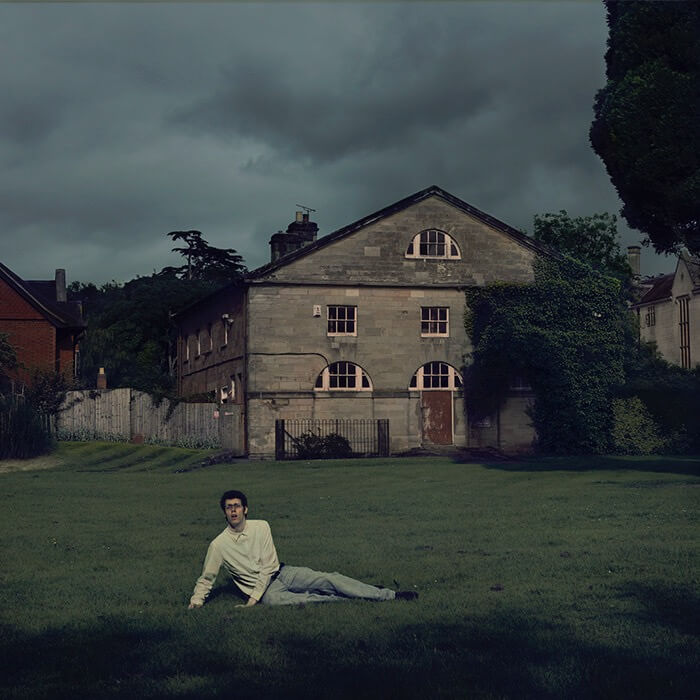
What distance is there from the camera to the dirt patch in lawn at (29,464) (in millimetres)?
34688

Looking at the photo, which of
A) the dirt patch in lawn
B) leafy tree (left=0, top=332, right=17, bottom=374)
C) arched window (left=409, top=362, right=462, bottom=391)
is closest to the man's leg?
the dirt patch in lawn

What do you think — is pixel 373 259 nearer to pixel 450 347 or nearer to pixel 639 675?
pixel 450 347

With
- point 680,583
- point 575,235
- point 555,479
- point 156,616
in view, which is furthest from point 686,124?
point 575,235

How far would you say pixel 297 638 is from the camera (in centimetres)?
838

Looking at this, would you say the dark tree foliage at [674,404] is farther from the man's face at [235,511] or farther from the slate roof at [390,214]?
the man's face at [235,511]

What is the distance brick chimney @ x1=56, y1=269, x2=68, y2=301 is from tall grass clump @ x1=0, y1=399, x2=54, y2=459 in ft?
80.8

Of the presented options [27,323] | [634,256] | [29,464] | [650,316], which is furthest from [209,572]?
[634,256]

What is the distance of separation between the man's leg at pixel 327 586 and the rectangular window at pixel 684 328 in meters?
63.3

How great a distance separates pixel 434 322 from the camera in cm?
4225

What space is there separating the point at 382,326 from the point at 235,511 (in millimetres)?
31889

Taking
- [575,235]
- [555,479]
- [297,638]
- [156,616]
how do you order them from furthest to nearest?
1. [575,235]
2. [555,479]
3. [156,616]
4. [297,638]

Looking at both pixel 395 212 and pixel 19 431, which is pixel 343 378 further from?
pixel 19 431

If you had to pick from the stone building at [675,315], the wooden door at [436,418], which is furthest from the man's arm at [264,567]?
the stone building at [675,315]

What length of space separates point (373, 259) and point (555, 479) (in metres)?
17.8
